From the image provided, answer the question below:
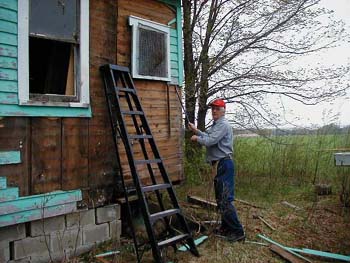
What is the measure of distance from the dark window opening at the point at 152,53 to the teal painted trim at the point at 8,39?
205cm

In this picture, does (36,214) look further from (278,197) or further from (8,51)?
(278,197)

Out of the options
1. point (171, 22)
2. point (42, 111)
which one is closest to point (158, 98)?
point (171, 22)

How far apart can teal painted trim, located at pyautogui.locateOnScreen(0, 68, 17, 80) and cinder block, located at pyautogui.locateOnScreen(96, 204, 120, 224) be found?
7.23ft

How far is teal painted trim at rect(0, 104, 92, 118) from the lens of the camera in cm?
405

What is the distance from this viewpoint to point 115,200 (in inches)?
211

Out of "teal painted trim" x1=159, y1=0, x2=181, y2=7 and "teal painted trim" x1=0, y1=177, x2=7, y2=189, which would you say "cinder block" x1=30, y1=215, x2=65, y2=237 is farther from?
"teal painted trim" x1=159, y1=0, x2=181, y2=7

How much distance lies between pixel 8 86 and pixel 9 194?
4.13ft

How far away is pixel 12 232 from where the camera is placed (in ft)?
14.0

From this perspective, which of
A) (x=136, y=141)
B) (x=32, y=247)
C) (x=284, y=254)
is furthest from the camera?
(x=136, y=141)

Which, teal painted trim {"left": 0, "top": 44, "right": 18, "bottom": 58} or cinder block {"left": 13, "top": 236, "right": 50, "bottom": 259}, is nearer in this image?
teal painted trim {"left": 0, "top": 44, "right": 18, "bottom": 58}

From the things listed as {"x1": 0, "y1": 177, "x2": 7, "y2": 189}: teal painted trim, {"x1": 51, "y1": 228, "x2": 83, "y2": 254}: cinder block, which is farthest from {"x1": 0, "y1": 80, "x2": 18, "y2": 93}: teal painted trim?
{"x1": 51, "y1": 228, "x2": 83, "y2": 254}: cinder block

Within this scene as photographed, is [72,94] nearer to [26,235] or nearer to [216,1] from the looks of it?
[26,235]

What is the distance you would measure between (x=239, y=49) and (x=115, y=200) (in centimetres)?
744

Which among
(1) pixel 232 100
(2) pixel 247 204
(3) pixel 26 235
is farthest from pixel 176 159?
(1) pixel 232 100
